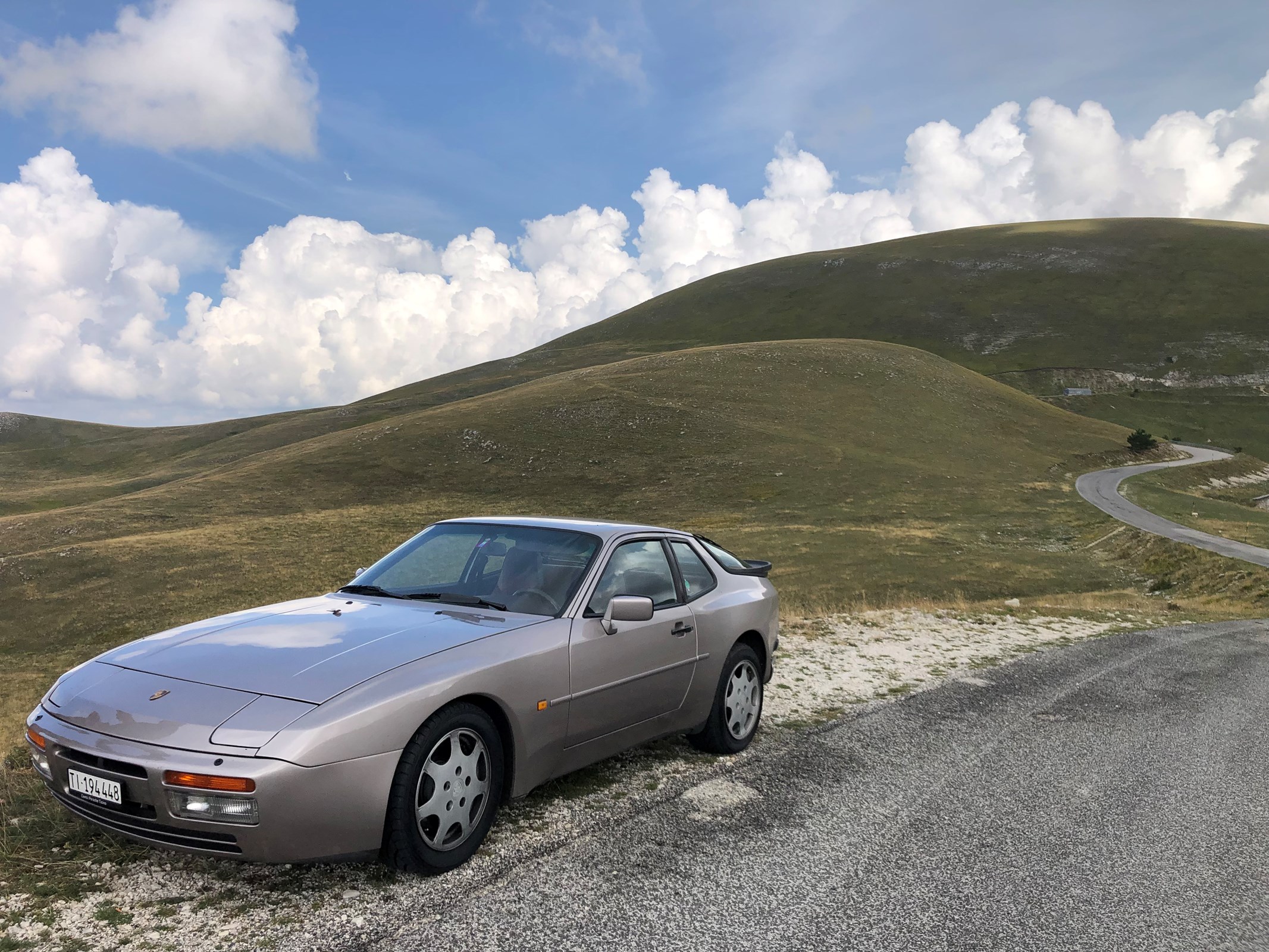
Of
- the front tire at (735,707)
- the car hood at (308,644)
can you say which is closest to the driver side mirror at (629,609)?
the car hood at (308,644)

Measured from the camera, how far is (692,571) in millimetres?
6172

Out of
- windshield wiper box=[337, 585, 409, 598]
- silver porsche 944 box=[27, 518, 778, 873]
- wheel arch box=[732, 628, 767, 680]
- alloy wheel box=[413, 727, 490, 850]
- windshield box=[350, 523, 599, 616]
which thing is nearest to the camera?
silver porsche 944 box=[27, 518, 778, 873]

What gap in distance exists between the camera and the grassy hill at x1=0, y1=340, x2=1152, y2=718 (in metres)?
26.8

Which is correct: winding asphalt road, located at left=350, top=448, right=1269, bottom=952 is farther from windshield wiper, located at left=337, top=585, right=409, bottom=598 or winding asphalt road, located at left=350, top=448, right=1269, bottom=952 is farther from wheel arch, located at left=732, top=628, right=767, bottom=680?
windshield wiper, located at left=337, top=585, right=409, bottom=598

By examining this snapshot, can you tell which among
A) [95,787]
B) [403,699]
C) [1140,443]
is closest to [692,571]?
[403,699]

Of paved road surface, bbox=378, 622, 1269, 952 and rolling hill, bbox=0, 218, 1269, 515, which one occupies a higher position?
rolling hill, bbox=0, 218, 1269, 515

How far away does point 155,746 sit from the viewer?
349cm

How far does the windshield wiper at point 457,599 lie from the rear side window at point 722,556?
202 cm

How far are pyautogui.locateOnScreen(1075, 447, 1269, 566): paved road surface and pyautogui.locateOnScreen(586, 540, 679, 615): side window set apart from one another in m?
26.5

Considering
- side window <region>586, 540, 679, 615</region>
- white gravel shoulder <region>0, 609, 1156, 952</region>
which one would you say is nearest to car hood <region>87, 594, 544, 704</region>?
side window <region>586, 540, 679, 615</region>

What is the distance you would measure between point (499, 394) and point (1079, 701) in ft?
224

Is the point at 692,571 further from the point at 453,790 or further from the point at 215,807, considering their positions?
the point at 215,807

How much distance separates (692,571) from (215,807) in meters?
3.57

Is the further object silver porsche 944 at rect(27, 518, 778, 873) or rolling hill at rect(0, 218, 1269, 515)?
rolling hill at rect(0, 218, 1269, 515)
